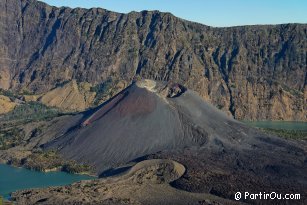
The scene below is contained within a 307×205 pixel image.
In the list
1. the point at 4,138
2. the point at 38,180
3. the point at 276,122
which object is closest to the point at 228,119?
the point at 38,180

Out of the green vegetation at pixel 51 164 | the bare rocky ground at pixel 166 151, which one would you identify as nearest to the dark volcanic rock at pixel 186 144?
the bare rocky ground at pixel 166 151

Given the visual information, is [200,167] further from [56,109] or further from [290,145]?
[56,109]

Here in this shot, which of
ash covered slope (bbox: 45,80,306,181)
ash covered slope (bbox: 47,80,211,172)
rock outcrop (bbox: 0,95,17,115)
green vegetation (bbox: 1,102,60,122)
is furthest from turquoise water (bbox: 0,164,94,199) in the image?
rock outcrop (bbox: 0,95,17,115)

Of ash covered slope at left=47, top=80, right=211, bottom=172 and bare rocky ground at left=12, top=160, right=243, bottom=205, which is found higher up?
ash covered slope at left=47, top=80, right=211, bottom=172

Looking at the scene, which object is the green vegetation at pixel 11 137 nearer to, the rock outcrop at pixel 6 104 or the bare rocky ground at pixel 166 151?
the bare rocky ground at pixel 166 151

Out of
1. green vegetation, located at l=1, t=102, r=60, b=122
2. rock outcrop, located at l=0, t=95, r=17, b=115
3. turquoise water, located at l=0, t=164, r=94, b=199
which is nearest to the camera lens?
turquoise water, located at l=0, t=164, r=94, b=199

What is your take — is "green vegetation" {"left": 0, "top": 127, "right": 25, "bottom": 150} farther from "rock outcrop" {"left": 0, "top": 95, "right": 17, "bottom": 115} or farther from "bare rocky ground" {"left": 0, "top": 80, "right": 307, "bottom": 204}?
"rock outcrop" {"left": 0, "top": 95, "right": 17, "bottom": 115}
